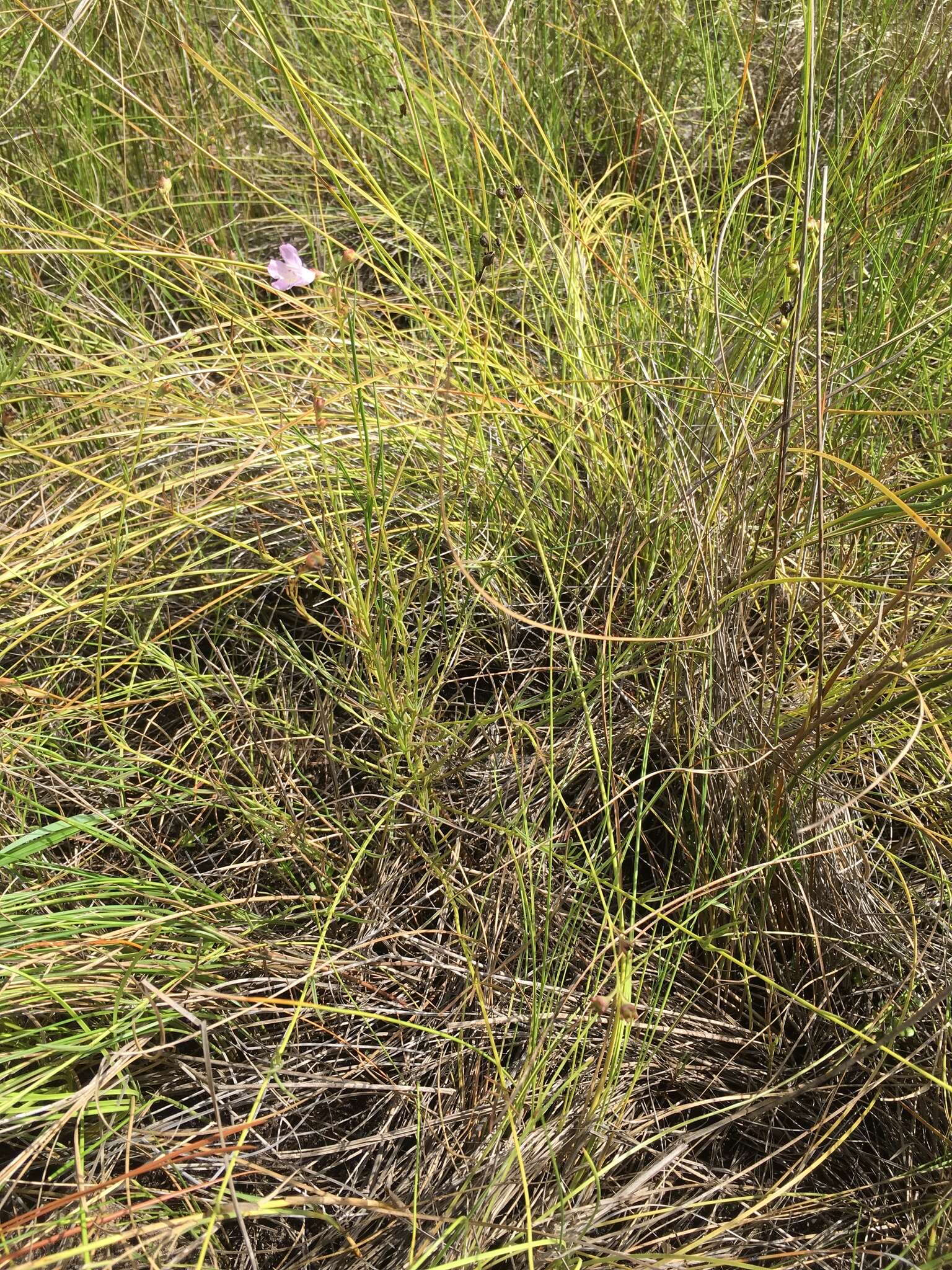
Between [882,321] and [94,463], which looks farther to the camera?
[94,463]

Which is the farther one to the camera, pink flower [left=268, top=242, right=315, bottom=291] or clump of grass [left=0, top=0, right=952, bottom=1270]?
pink flower [left=268, top=242, right=315, bottom=291]

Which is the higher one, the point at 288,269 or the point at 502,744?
the point at 288,269

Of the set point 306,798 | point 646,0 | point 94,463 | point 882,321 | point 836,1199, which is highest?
point 646,0

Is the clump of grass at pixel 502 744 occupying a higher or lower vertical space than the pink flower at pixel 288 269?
lower

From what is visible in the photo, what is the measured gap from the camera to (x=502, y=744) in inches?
40.8

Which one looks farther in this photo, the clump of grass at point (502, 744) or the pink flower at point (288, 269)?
the pink flower at point (288, 269)

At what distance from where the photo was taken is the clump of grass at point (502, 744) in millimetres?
788

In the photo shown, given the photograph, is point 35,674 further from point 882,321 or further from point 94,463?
point 882,321

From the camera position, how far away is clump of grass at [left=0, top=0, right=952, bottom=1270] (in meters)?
0.79

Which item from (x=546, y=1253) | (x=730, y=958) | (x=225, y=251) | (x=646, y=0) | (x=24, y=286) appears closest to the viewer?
(x=546, y=1253)

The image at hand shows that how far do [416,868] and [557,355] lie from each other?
0.78 metres

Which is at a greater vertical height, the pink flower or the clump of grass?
the pink flower

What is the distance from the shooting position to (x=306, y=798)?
1041 mm

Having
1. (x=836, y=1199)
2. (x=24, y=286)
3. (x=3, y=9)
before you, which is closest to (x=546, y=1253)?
(x=836, y=1199)
